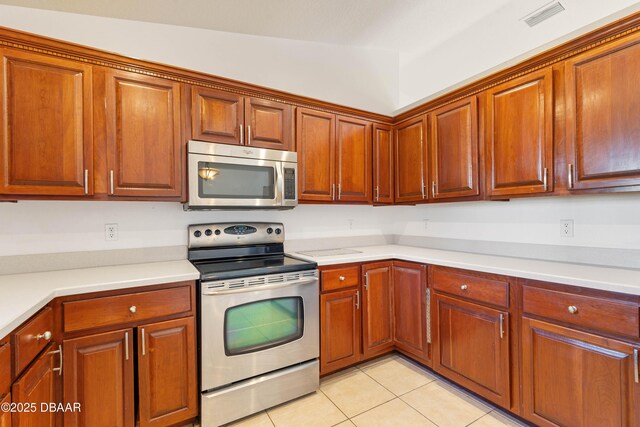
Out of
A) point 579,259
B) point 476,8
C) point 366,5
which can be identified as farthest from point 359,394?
point 476,8

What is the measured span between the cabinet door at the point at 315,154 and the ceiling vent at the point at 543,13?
1.58 m

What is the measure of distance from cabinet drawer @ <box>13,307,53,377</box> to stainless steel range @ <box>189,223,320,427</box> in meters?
0.65

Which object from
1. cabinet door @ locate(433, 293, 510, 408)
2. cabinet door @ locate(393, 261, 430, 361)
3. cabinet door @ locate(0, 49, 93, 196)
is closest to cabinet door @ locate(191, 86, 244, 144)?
cabinet door @ locate(0, 49, 93, 196)

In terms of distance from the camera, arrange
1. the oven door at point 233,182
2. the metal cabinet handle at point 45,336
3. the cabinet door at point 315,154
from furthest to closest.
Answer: the cabinet door at point 315,154
the oven door at point 233,182
the metal cabinet handle at point 45,336

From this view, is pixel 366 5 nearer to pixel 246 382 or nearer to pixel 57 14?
pixel 57 14

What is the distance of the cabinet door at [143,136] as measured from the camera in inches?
67.9

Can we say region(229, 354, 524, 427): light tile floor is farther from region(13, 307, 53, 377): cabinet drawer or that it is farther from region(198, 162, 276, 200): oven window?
region(198, 162, 276, 200): oven window

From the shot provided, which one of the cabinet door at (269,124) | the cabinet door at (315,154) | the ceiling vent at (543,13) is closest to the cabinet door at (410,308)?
the cabinet door at (315,154)

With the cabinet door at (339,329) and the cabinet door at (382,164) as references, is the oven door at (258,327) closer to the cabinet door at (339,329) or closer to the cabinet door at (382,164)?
the cabinet door at (339,329)

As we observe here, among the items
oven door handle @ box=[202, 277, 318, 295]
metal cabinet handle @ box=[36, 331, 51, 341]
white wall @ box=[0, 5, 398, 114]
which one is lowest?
metal cabinet handle @ box=[36, 331, 51, 341]

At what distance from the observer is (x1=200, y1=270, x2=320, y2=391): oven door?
1700 mm

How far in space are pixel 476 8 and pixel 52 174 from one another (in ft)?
10.3

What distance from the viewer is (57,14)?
1.82 metres

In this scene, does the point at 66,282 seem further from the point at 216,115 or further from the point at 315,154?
the point at 315,154
